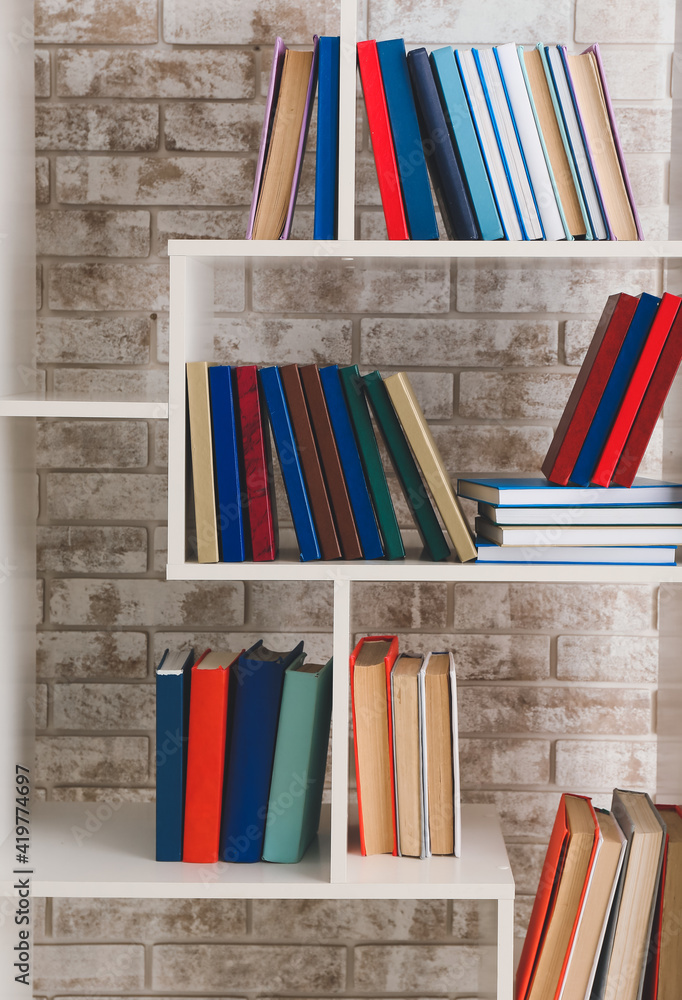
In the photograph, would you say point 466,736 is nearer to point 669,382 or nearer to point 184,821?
point 184,821

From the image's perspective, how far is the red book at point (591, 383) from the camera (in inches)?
40.3

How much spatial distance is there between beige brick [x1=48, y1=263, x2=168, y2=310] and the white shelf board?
79 cm

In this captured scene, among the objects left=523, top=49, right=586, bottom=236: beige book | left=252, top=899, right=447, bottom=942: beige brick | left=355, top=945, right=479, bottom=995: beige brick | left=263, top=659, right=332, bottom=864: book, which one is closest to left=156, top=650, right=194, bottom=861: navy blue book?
left=263, top=659, right=332, bottom=864: book

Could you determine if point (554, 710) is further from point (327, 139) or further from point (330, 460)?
point (327, 139)

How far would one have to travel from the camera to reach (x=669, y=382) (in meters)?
1.02

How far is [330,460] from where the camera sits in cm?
106

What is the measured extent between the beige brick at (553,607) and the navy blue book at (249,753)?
0.39 meters

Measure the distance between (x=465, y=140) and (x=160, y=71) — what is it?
22.7 inches

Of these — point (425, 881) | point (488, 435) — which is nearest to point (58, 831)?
point (425, 881)

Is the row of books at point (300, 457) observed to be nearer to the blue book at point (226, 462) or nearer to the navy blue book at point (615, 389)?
the blue book at point (226, 462)

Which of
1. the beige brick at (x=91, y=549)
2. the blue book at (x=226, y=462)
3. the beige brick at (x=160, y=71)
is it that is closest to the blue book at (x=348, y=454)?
the blue book at (x=226, y=462)

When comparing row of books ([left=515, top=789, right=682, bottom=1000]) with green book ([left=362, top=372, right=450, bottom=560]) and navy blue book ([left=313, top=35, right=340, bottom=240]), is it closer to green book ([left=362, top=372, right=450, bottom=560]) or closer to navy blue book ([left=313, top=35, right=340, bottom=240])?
green book ([left=362, top=372, right=450, bottom=560])

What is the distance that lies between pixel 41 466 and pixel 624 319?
892mm

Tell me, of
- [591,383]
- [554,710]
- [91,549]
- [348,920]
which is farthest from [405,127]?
[348,920]
